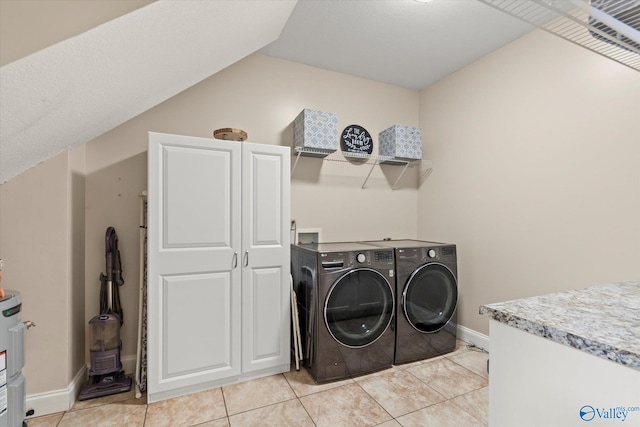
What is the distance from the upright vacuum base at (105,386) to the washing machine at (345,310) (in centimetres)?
129

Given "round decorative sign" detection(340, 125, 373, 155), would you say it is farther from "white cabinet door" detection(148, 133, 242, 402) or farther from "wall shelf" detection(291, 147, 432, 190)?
"white cabinet door" detection(148, 133, 242, 402)

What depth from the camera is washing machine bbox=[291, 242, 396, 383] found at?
217 centimetres

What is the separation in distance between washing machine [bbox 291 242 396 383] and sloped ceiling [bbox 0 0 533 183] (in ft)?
4.91

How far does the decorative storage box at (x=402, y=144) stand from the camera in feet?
9.77

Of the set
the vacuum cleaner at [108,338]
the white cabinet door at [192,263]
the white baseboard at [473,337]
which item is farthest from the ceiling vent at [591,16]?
the vacuum cleaner at [108,338]

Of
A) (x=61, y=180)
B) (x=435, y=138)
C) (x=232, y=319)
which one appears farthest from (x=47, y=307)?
(x=435, y=138)

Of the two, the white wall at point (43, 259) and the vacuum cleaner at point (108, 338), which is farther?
the vacuum cleaner at point (108, 338)

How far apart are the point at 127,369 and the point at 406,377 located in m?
2.15

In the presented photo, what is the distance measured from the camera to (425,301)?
2.56 meters

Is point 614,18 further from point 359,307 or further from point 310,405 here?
point 310,405

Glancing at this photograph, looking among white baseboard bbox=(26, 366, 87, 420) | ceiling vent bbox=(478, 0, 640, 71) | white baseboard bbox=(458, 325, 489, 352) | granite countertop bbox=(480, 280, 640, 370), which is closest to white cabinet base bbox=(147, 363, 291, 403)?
white baseboard bbox=(26, 366, 87, 420)

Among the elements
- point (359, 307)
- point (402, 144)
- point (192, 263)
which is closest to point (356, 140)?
point (402, 144)

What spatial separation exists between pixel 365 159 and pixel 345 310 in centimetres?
160

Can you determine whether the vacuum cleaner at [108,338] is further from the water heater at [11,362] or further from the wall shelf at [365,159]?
the wall shelf at [365,159]
